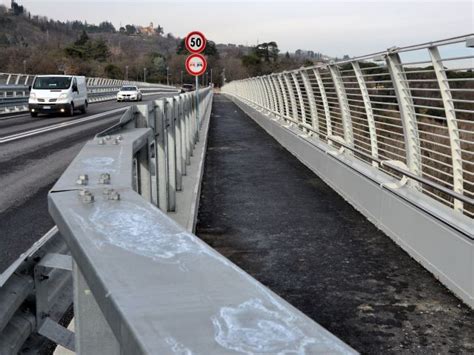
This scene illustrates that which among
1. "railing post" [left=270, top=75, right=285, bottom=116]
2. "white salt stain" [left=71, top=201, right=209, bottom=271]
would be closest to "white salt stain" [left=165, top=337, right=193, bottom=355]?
"white salt stain" [left=71, top=201, right=209, bottom=271]

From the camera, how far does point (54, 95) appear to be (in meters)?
25.9

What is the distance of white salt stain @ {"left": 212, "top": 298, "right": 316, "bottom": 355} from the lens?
3.31ft

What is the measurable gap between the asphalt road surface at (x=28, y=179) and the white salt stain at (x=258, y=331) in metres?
4.47

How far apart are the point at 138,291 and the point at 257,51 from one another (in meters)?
174

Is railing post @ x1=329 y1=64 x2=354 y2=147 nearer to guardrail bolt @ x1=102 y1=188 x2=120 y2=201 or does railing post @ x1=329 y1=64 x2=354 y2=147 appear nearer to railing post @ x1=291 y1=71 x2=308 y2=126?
railing post @ x1=291 y1=71 x2=308 y2=126

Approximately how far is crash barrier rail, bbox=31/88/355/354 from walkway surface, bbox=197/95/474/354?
2253 millimetres

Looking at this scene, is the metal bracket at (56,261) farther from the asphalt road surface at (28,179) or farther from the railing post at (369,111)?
the railing post at (369,111)

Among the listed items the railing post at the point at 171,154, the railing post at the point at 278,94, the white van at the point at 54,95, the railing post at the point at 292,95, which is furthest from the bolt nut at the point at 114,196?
the white van at the point at 54,95

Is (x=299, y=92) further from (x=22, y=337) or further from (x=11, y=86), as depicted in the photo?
(x=11, y=86)

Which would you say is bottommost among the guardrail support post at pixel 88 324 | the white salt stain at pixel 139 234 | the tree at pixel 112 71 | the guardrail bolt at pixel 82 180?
the guardrail support post at pixel 88 324

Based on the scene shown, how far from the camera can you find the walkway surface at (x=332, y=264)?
12.8 ft

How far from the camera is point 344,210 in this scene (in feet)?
24.6

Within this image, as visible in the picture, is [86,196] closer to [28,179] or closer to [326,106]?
[28,179]

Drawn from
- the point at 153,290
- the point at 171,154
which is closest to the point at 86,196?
the point at 153,290
